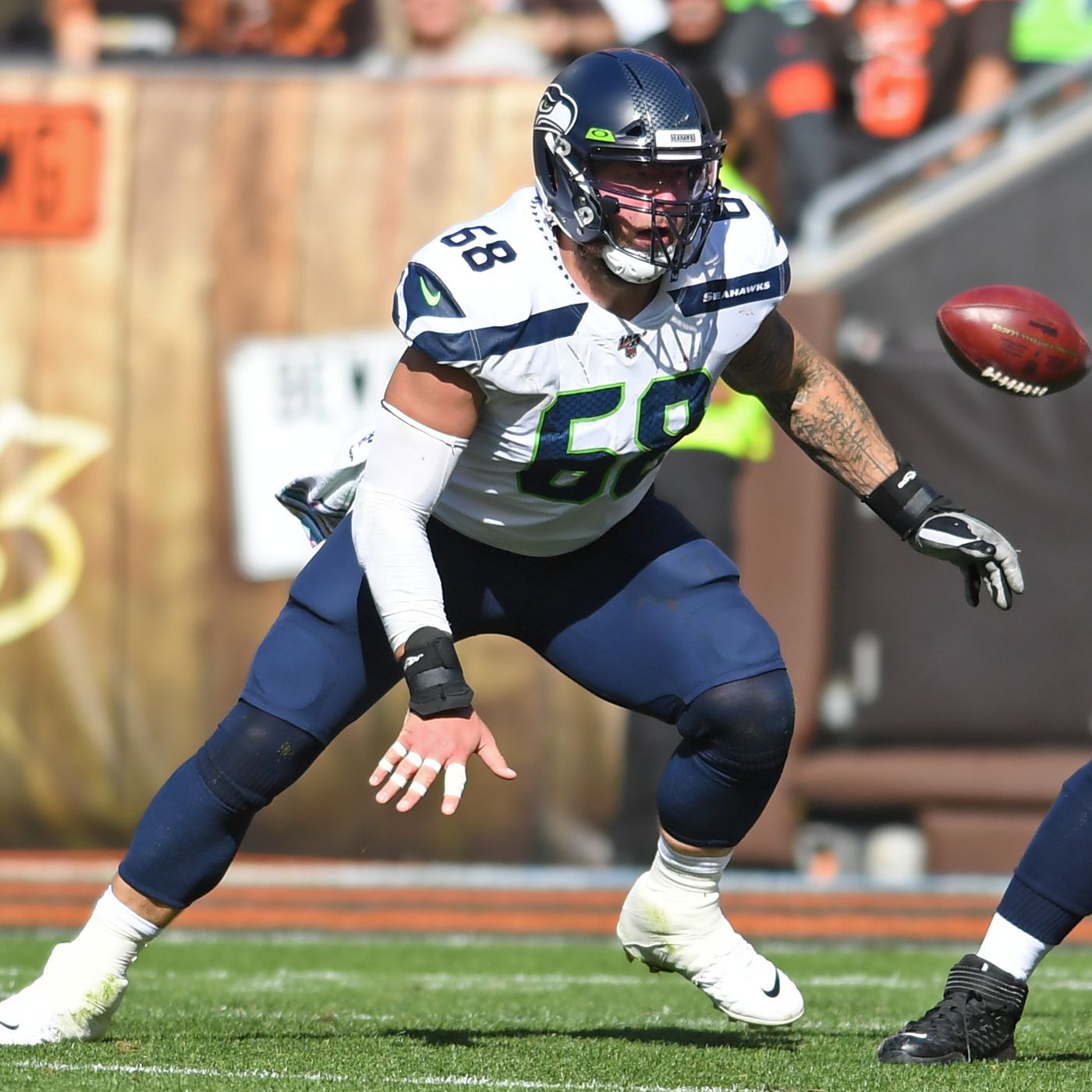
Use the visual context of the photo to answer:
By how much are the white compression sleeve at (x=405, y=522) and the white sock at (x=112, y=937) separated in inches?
23.5

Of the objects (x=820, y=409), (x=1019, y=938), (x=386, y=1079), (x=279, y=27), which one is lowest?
(x=386, y=1079)

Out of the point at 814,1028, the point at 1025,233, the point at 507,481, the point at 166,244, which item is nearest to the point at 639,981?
the point at 814,1028

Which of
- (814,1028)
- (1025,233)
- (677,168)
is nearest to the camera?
(677,168)

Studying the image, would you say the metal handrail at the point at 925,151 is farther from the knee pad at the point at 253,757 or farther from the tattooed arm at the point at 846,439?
the knee pad at the point at 253,757

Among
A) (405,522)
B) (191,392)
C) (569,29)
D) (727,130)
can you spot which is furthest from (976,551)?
(569,29)

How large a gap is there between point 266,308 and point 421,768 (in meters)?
4.00

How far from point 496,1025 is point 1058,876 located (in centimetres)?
98

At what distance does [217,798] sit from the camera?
9.70ft

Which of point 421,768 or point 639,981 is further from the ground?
point 421,768

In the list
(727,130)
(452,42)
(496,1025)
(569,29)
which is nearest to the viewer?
(496,1025)

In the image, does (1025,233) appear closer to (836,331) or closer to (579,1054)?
(836,331)

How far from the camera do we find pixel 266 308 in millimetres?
6406

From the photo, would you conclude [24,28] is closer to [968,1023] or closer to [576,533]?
[576,533]

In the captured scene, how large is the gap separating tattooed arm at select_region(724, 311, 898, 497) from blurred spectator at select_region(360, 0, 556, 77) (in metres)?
3.97
